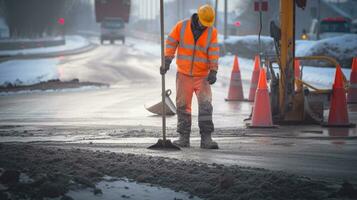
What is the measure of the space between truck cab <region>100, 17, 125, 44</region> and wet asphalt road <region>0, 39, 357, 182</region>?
4420 cm

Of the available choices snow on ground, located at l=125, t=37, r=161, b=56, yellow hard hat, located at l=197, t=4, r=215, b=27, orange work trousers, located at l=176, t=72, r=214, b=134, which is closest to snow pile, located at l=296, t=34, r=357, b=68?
orange work trousers, located at l=176, t=72, r=214, b=134

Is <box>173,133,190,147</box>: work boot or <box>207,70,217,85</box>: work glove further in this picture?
<box>173,133,190,147</box>: work boot

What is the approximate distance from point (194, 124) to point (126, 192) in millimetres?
6292

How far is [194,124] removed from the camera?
11992 millimetres

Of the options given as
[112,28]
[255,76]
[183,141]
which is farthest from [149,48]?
[183,141]

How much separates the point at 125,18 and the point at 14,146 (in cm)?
→ 5944

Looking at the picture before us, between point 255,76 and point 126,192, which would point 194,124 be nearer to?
point 255,76

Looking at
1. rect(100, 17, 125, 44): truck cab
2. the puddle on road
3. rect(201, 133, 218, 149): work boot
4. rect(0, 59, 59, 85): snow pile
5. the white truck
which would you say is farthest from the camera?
rect(100, 17, 125, 44): truck cab

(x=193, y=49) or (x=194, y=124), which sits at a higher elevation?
(x=193, y=49)

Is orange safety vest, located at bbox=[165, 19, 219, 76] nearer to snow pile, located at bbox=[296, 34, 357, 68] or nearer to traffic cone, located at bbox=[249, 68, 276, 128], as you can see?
traffic cone, located at bbox=[249, 68, 276, 128]

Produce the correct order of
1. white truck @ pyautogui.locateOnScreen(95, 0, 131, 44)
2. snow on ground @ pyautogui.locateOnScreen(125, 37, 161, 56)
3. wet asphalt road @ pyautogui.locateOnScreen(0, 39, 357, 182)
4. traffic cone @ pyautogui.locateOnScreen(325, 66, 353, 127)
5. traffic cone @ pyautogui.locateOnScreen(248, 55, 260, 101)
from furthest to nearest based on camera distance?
white truck @ pyautogui.locateOnScreen(95, 0, 131, 44), snow on ground @ pyautogui.locateOnScreen(125, 37, 161, 56), traffic cone @ pyautogui.locateOnScreen(248, 55, 260, 101), traffic cone @ pyautogui.locateOnScreen(325, 66, 353, 127), wet asphalt road @ pyautogui.locateOnScreen(0, 39, 357, 182)

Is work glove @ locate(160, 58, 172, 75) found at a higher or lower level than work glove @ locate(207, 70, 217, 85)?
higher

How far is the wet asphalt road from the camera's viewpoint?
24.8ft

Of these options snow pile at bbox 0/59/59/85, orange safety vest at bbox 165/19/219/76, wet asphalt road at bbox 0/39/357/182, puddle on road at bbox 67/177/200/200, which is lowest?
snow pile at bbox 0/59/59/85
